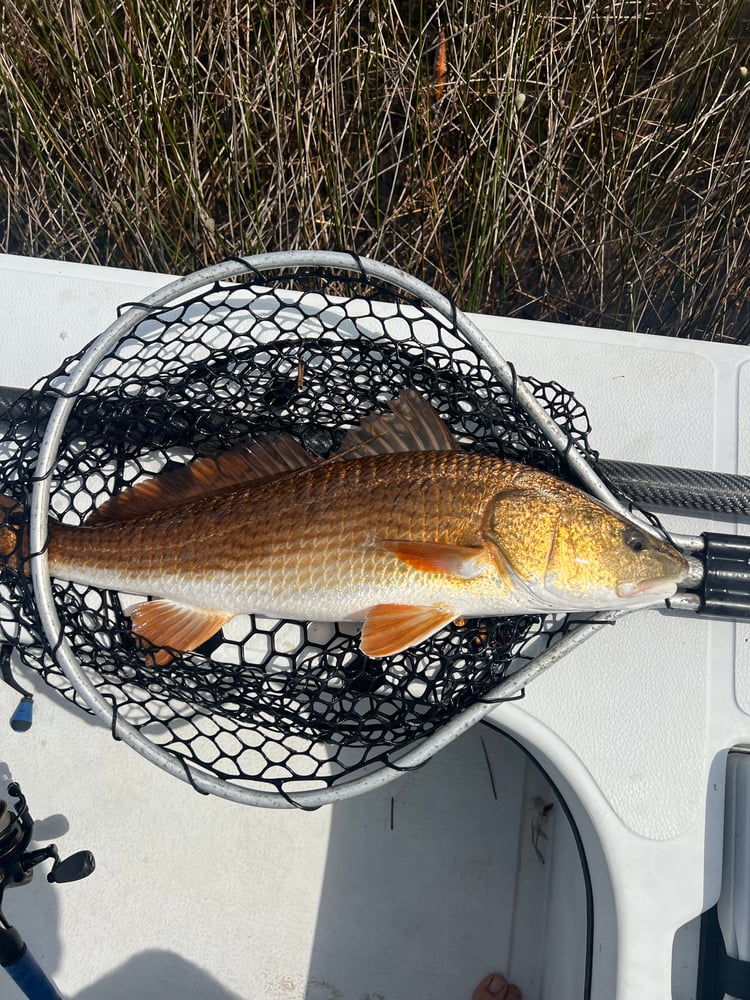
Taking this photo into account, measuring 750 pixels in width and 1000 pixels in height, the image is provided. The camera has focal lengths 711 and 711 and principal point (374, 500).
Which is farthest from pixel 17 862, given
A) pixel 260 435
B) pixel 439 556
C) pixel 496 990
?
pixel 496 990

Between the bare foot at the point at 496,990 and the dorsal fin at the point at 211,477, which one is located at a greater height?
the dorsal fin at the point at 211,477

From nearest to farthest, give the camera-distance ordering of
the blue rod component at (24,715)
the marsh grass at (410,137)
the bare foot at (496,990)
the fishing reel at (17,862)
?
the fishing reel at (17,862)
the blue rod component at (24,715)
the bare foot at (496,990)
the marsh grass at (410,137)

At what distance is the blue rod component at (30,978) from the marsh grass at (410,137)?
2.87 metres

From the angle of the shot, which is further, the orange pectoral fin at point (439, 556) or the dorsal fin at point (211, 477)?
the dorsal fin at point (211, 477)

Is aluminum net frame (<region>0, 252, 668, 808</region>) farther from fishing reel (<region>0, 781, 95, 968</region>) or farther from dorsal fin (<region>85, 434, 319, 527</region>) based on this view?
fishing reel (<region>0, 781, 95, 968</region>)

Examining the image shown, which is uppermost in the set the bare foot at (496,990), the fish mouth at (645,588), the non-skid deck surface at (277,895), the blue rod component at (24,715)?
the fish mouth at (645,588)

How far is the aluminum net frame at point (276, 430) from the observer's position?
184cm

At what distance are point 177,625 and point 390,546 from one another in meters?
0.63

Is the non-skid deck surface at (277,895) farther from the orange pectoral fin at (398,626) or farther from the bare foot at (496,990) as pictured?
the orange pectoral fin at (398,626)

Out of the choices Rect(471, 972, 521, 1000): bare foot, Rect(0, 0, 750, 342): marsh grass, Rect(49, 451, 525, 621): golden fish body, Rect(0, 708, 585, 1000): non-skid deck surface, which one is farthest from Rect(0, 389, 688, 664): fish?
Rect(0, 0, 750, 342): marsh grass

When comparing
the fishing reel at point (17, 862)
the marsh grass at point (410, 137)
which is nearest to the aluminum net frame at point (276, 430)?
the fishing reel at point (17, 862)

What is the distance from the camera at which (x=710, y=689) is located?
2.13 m

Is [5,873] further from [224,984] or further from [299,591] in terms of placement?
[299,591]

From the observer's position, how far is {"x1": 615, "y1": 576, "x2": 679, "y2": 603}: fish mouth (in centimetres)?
180
